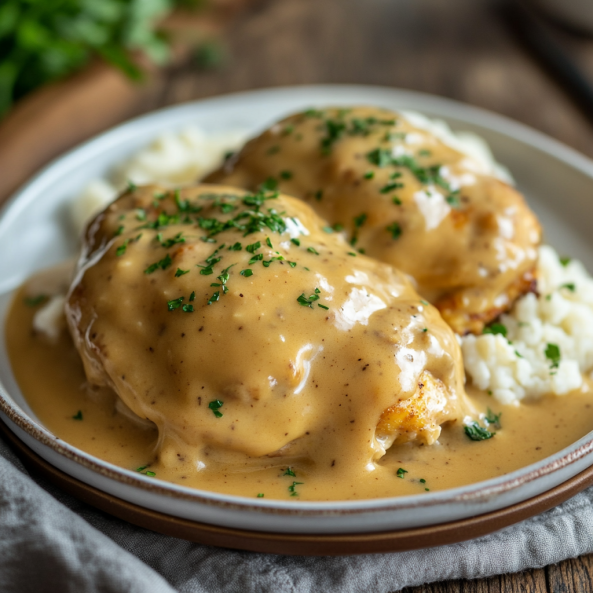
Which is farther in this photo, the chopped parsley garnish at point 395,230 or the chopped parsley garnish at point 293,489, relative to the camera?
the chopped parsley garnish at point 395,230

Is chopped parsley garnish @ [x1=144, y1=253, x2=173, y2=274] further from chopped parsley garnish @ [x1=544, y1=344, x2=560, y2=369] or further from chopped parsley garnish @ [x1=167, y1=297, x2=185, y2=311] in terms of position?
chopped parsley garnish @ [x1=544, y1=344, x2=560, y2=369]

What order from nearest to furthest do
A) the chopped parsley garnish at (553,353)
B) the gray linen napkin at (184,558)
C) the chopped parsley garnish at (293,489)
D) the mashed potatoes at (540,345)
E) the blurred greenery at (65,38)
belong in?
the gray linen napkin at (184,558)
the chopped parsley garnish at (293,489)
the mashed potatoes at (540,345)
the chopped parsley garnish at (553,353)
the blurred greenery at (65,38)

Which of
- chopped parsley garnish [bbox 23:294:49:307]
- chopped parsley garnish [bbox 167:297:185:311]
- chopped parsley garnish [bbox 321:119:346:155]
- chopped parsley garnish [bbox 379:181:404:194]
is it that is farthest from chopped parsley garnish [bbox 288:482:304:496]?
chopped parsley garnish [bbox 23:294:49:307]

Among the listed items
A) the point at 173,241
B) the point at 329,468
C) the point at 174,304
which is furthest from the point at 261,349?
the point at 173,241

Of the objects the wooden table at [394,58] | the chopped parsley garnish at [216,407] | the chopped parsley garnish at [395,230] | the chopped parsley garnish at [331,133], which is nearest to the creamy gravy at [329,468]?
the chopped parsley garnish at [216,407]

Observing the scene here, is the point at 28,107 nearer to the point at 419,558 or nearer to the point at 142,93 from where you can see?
the point at 142,93

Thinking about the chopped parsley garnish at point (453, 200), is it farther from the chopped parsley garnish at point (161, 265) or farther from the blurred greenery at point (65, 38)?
the blurred greenery at point (65, 38)

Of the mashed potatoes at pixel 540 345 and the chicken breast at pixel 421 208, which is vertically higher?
the chicken breast at pixel 421 208
